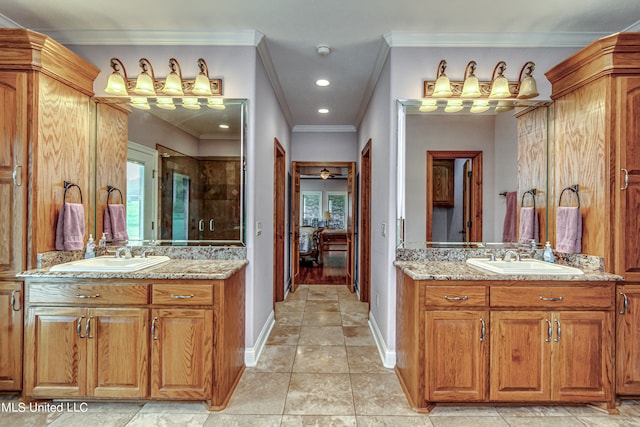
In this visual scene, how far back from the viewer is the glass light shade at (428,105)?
8.03ft

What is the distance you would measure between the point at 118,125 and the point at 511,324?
309cm

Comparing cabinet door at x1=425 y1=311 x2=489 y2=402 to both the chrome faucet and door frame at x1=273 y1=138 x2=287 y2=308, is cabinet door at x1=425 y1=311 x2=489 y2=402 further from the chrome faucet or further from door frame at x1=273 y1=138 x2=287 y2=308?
door frame at x1=273 y1=138 x2=287 y2=308

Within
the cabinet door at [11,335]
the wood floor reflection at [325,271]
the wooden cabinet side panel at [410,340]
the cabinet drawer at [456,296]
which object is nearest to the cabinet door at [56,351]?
the cabinet door at [11,335]

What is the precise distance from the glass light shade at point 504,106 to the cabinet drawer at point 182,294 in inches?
96.9

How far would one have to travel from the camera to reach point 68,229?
2145 mm

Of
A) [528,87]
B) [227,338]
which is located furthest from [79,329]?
[528,87]

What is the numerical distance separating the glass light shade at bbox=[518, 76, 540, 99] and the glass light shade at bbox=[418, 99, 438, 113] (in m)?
0.63

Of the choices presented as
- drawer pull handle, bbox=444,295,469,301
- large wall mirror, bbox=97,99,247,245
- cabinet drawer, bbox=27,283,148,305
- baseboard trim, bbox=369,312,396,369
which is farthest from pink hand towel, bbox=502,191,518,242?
cabinet drawer, bbox=27,283,148,305

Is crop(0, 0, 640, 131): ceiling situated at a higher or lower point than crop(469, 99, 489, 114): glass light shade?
higher

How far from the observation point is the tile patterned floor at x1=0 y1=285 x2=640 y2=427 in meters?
1.81

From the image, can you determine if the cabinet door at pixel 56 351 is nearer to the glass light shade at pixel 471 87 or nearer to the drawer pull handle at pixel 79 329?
the drawer pull handle at pixel 79 329

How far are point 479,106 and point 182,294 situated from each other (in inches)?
98.9

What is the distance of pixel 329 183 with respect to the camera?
10.6m

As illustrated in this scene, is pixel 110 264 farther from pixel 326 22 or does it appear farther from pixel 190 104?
pixel 326 22
